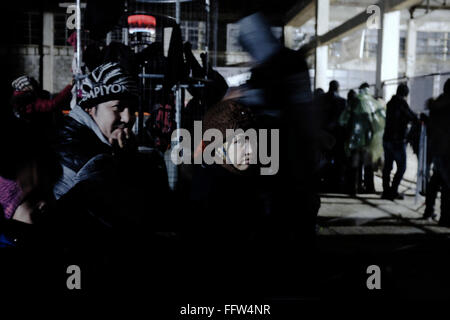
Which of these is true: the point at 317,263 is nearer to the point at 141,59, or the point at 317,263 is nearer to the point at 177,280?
the point at 177,280

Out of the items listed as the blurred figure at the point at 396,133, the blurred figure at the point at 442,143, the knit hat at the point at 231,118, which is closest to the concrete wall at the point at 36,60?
the blurred figure at the point at 396,133

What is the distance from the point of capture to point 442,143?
6000 millimetres

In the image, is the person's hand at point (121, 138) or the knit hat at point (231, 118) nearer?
the knit hat at point (231, 118)

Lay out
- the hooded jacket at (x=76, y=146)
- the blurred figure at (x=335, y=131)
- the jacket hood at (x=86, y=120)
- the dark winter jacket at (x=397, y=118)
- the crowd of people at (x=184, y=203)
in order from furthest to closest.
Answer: the blurred figure at (x=335, y=131) < the dark winter jacket at (x=397, y=118) < the jacket hood at (x=86, y=120) < the hooded jacket at (x=76, y=146) < the crowd of people at (x=184, y=203)

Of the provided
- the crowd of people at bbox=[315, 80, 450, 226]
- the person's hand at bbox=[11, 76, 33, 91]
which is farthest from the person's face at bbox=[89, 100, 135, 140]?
the crowd of people at bbox=[315, 80, 450, 226]

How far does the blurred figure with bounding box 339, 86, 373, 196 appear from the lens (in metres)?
7.96

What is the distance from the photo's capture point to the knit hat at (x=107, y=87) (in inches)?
82.4

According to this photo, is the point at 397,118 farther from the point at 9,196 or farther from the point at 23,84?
the point at 9,196

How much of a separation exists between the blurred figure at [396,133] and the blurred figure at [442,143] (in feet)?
4.06

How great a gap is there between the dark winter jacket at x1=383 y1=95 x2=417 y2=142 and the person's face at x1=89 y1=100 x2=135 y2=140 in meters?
6.22

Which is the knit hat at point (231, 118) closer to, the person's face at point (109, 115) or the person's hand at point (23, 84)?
the person's face at point (109, 115)

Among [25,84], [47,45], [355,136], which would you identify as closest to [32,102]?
[25,84]
